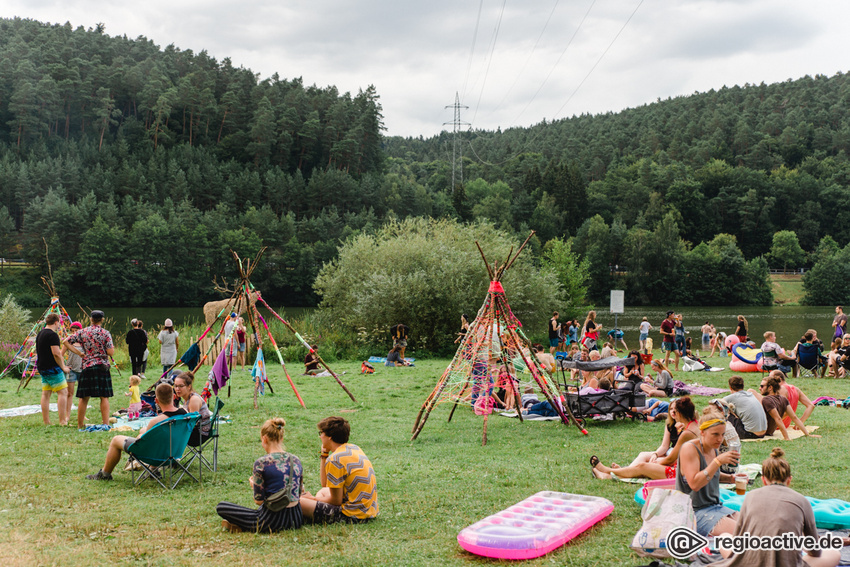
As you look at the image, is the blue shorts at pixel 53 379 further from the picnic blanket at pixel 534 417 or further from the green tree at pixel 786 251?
the green tree at pixel 786 251

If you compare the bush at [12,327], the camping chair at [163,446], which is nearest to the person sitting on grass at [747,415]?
the camping chair at [163,446]

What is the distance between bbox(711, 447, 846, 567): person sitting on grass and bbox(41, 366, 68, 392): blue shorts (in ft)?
30.7

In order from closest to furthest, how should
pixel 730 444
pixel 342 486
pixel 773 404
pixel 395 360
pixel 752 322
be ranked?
pixel 342 486 < pixel 730 444 < pixel 773 404 < pixel 395 360 < pixel 752 322

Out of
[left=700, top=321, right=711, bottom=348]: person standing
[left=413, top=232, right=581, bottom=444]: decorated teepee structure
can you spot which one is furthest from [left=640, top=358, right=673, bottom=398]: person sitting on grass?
[left=700, top=321, right=711, bottom=348]: person standing

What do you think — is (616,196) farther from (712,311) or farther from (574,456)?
(574,456)

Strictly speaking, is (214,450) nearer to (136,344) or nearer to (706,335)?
(136,344)

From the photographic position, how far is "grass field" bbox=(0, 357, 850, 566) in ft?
17.3

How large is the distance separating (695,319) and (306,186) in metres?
55.6

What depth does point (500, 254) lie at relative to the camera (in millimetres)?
34031

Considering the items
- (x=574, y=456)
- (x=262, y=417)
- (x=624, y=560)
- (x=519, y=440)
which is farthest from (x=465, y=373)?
(x=624, y=560)

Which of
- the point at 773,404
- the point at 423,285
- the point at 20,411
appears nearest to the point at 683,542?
the point at 773,404

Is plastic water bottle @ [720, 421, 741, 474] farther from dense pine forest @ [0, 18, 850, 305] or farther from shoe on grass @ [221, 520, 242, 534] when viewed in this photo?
dense pine forest @ [0, 18, 850, 305]

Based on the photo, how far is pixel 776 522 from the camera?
421 centimetres

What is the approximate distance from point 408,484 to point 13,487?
424 cm
